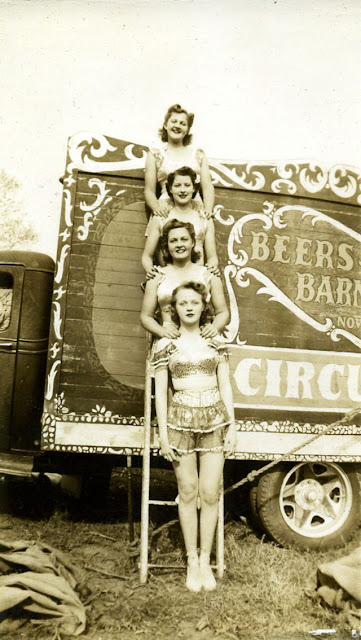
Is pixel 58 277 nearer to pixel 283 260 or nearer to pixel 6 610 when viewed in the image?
pixel 283 260

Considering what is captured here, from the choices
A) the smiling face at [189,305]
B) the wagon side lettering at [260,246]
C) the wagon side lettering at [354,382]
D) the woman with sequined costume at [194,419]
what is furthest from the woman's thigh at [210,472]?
the wagon side lettering at [260,246]

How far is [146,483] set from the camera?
3.50 m

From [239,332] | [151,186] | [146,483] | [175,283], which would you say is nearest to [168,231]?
[175,283]

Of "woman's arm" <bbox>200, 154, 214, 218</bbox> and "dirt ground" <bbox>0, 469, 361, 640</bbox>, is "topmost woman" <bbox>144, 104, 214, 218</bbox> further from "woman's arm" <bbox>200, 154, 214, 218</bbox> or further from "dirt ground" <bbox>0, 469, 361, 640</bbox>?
"dirt ground" <bbox>0, 469, 361, 640</bbox>

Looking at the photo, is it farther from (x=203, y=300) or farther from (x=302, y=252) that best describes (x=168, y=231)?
(x=302, y=252)

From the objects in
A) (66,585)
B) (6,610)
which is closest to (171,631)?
(66,585)

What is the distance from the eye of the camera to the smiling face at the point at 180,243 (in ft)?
11.6

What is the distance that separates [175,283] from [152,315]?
0.29 meters

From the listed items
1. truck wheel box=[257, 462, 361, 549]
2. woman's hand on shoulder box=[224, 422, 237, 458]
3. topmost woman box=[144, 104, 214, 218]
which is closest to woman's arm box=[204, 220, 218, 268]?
topmost woman box=[144, 104, 214, 218]

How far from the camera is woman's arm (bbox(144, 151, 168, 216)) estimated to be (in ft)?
12.5

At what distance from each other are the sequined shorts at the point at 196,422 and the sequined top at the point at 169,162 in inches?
63.7

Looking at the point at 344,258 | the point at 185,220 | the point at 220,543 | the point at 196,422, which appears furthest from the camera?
the point at 344,258

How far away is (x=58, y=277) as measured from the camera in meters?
3.82

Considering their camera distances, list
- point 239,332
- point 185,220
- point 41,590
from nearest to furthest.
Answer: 1. point 41,590
2. point 185,220
3. point 239,332
